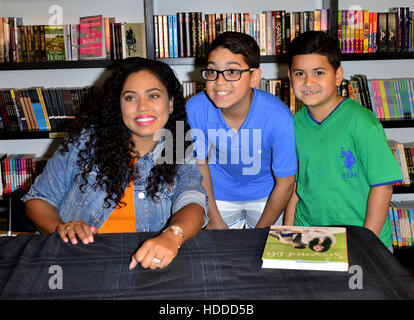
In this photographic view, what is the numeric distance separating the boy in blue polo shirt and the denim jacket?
1.20ft

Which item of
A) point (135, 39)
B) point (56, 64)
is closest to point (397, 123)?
point (135, 39)

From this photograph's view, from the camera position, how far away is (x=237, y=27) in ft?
8.02

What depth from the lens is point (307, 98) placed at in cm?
166

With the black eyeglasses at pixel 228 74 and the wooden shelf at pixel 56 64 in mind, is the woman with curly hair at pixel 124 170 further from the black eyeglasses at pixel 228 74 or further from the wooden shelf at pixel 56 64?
the wooden shelf at pixel 56 64

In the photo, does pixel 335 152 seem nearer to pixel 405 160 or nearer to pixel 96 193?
pixel 96 193

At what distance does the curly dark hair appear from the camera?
1.46 meters

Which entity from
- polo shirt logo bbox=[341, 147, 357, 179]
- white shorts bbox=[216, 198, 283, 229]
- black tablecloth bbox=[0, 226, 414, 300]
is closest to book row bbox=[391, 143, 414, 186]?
white shorts bbox=[216, 198, 283, 229]

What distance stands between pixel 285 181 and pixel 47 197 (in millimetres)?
885

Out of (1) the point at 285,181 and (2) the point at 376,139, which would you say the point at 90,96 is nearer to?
(1) the point at 285,181

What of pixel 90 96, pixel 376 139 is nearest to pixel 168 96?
pixel 376 139

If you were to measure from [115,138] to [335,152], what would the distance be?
0.77 metres

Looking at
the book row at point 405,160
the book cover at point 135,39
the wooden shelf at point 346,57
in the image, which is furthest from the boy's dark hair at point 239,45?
the book row at point 405,160

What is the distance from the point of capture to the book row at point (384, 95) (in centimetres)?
254
